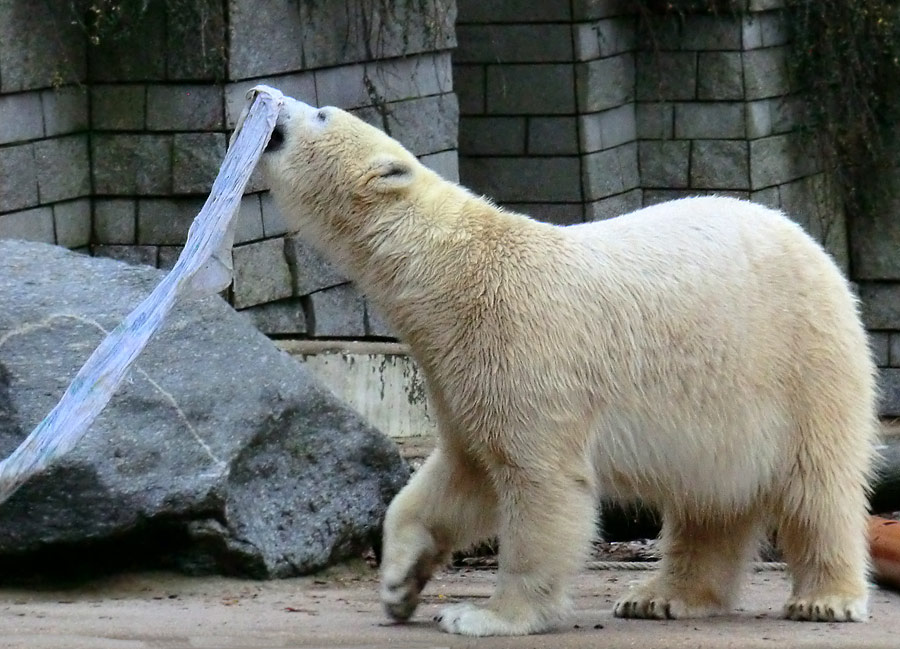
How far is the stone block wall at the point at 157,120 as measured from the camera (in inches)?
246

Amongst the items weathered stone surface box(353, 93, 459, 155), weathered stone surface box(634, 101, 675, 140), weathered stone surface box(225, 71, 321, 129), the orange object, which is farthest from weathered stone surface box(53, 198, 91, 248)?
weathered stone surface box(634, 101, 675, 140)

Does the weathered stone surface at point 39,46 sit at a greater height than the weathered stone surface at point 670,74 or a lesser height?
lesser

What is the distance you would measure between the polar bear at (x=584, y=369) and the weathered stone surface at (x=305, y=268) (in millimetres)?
2836

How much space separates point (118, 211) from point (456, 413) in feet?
10.6

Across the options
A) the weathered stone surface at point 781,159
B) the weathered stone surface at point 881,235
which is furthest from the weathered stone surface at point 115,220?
the weathered stone surface at point 881,235

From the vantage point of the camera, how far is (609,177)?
874 centimetres

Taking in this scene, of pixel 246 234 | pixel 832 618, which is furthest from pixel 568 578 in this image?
pixel 246 234

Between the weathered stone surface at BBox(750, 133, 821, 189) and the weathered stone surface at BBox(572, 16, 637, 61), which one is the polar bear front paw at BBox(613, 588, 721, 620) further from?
the weathered stone surface at BBox(750, 133, 821, 189)

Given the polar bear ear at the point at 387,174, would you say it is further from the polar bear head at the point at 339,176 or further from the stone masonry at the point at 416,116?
the stone masonry at the point at 416,116

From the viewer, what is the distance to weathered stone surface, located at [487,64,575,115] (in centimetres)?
852

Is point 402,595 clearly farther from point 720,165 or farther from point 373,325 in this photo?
point 720,165

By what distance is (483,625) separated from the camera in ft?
12.3

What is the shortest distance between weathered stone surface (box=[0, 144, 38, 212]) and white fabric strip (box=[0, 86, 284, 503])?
7.90 feet

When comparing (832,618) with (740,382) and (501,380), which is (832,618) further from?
(501,380)
